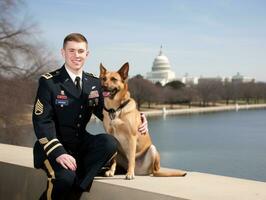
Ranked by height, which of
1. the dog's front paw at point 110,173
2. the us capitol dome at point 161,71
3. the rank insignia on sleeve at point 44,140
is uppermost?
the us capitol dome at point 161,71

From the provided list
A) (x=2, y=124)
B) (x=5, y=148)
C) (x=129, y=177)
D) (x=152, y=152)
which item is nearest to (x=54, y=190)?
(x=129, y=177)

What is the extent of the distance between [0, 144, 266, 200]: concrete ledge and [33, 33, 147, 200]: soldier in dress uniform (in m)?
0.20

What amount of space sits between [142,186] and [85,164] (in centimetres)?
46

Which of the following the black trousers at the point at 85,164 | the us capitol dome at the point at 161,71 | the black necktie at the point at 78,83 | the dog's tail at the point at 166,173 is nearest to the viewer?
the black trousers at the point at 85,164

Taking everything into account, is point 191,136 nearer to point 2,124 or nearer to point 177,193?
point 2,124

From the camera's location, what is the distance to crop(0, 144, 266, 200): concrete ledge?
3186 millimetres

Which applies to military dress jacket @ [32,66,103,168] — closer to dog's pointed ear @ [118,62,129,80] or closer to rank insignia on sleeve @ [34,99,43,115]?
rank insignia on sleeve @ [34,99,43,115]

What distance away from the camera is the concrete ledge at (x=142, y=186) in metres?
3.19

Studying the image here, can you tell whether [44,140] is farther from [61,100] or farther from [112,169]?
[112,169]

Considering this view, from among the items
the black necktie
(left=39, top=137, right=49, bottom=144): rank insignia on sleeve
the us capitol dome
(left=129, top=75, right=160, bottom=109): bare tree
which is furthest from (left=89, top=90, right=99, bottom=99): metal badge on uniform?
the us capitol dome

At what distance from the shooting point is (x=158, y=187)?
3373mm

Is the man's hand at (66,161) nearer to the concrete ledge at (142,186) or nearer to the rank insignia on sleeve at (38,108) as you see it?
the rank insignia on sleeve at (38,108)

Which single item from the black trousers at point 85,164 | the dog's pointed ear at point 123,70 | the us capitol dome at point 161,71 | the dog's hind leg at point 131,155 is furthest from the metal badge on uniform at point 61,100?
the us capitol dome at point 161,71

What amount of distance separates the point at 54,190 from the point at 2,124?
48.8 ft
